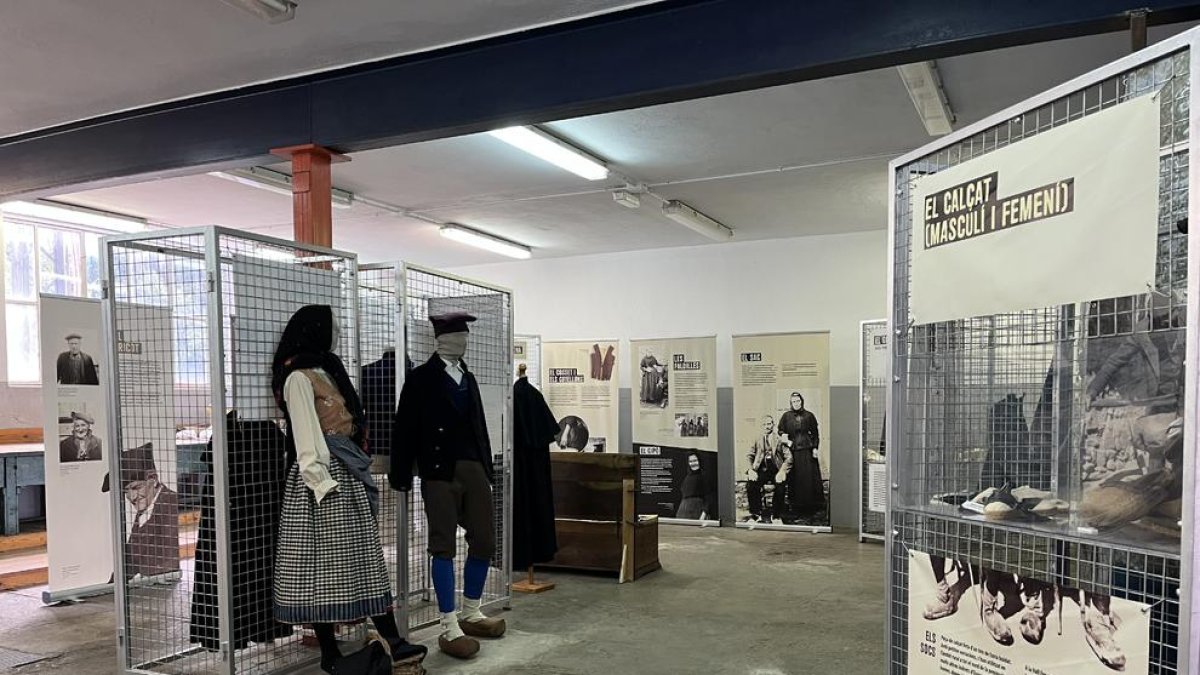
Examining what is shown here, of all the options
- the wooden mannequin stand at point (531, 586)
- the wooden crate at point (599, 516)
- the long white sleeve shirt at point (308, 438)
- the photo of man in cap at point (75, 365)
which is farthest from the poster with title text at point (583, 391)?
the long white sleeve shirt at point (308, 438)

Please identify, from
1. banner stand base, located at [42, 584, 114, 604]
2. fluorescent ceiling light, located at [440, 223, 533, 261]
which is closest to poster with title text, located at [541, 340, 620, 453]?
fluorescent ceiling light, located at [440, 223, 533, 261]

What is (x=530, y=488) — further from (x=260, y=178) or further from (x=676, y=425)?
(x=676, y=425)

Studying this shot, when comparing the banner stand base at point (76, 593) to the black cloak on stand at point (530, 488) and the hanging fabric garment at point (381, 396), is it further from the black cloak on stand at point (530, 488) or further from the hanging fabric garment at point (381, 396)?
the black cloak on stand at point (530, 488)

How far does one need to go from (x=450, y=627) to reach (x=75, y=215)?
594cm

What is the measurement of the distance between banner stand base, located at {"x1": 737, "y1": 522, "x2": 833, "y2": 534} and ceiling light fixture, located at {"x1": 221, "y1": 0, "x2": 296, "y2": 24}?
21.2 feet

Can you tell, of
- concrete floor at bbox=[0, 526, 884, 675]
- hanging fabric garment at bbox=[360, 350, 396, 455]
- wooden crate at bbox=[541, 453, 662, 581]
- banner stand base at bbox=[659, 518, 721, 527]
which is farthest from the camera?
banner stand base at bbox=[659, 518, 721, 527]

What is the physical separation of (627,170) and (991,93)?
2.57 meters

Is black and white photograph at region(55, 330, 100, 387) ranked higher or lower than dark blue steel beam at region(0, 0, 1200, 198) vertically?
lower

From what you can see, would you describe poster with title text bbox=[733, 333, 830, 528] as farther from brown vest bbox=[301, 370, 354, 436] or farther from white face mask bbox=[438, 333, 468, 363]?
brown vest bbox=[301, 370, 354, 436]

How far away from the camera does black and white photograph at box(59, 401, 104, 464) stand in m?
5.25

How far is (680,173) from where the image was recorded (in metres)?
6.27

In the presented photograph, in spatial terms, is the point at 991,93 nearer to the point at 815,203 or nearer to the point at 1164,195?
the point at 815,203

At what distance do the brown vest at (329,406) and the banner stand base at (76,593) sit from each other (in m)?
3.14

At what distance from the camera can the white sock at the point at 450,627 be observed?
4207mm
